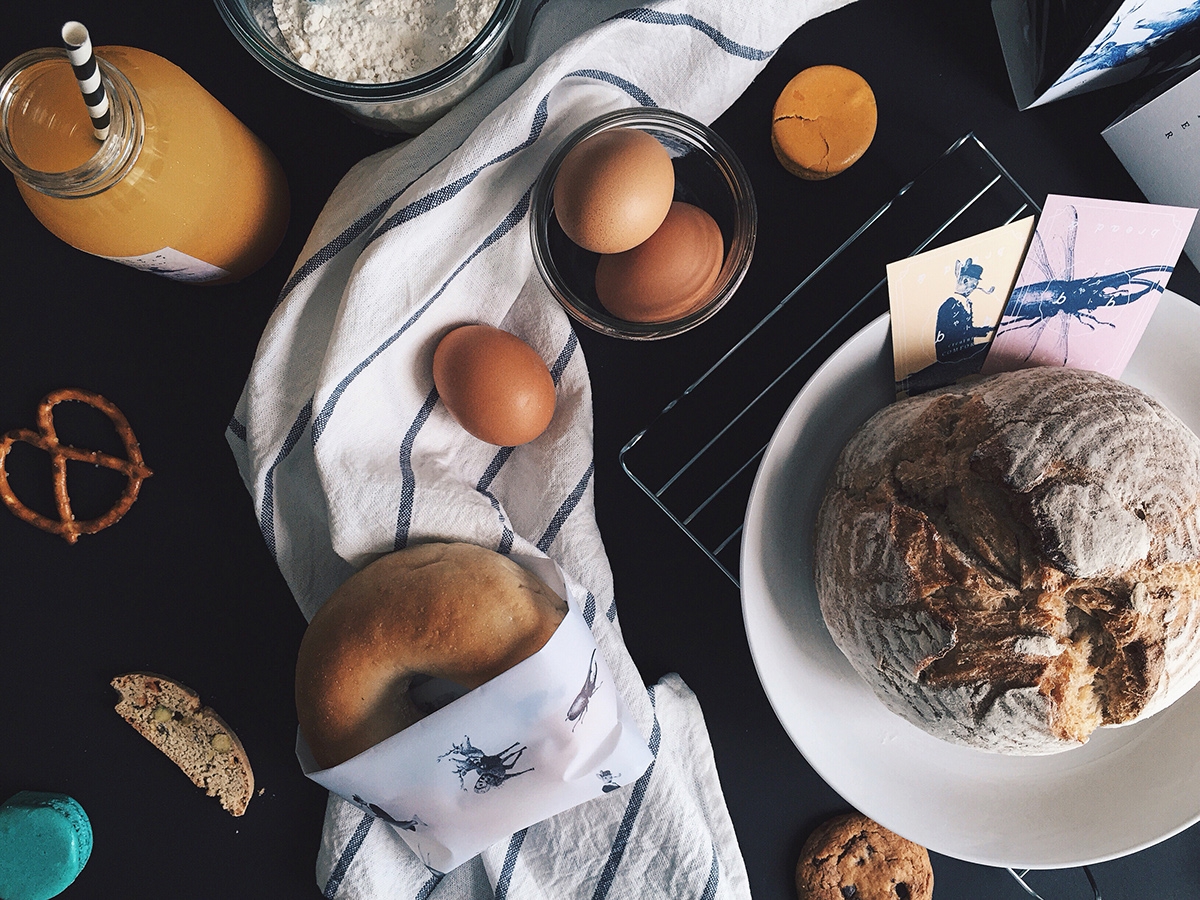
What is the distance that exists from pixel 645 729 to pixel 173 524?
1.67ft

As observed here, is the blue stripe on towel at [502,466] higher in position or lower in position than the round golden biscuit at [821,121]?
lower

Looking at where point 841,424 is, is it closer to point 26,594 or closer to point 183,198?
point 183,198

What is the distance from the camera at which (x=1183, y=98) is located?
2.44 ft

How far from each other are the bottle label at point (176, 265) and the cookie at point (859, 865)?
2.60 feet

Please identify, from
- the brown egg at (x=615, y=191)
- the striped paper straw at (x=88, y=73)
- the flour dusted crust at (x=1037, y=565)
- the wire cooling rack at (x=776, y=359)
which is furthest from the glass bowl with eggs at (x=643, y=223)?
the striped paper straw at (x=88, y=73)

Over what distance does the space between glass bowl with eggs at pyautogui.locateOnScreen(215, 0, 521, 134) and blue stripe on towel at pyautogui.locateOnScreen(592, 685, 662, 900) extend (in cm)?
58

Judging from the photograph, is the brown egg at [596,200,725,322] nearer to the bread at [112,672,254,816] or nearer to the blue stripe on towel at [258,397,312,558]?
the blue stripe on towel at [258,397,312,558]

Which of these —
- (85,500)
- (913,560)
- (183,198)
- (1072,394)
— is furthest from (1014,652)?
(85,500)

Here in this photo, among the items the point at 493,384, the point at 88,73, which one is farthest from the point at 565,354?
the point at 88,73

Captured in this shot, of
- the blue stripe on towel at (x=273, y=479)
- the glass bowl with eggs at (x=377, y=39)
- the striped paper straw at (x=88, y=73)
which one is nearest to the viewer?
the striped paper straw at (x=88, y=73)

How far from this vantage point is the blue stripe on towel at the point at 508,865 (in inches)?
32.4

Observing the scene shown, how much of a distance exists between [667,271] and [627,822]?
20.5 inches

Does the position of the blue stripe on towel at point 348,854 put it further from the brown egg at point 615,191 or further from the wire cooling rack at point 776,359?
the brown egg at point 615,191

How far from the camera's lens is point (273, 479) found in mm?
796
